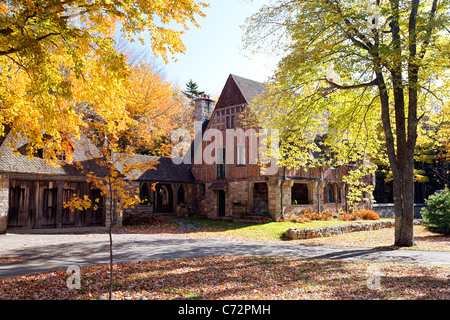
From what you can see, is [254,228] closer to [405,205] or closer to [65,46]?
[405,205]

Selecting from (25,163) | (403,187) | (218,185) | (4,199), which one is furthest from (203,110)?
(403,187)

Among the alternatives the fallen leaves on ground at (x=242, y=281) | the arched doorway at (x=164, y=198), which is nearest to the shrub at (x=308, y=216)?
the arched doorway at (x=164, y=198)

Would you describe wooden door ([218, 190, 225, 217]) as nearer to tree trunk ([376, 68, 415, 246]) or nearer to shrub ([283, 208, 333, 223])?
shrub ([283, 208, 333, 223])

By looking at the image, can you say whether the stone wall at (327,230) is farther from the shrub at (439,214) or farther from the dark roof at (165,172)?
the dark roof at (165,172)

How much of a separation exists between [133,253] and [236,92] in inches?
622

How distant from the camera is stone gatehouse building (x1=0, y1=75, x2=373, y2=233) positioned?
17.7 metres

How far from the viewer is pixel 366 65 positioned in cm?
1155

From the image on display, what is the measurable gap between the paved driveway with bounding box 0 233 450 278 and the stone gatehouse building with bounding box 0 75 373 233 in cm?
421

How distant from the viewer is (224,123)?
25.1m

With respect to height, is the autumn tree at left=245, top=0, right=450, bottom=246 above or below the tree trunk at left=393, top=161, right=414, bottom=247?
above

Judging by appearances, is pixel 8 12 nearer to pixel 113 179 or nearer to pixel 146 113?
pixel 113 179

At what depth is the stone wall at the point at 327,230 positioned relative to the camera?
55.2 feet

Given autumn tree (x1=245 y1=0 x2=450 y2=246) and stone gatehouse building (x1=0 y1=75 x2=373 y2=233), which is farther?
stone gatehouse building (x1=0 y1=75 x2=373 y2=233)

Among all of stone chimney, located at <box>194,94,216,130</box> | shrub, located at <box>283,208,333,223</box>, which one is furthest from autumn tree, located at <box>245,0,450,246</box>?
stone chimney, located at <box>194,94,216,130</box>
